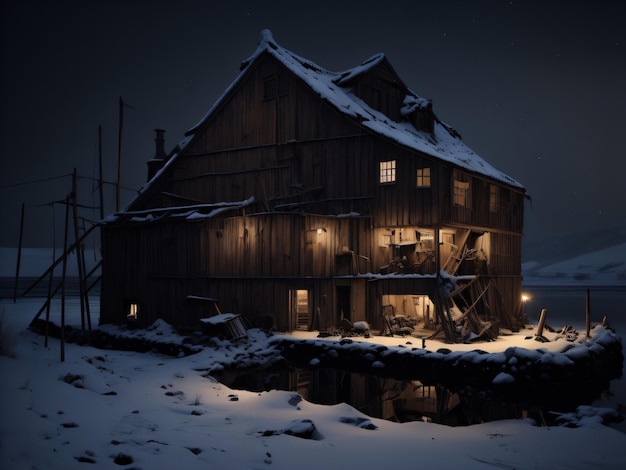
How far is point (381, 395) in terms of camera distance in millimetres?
19250

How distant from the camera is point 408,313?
107 feet

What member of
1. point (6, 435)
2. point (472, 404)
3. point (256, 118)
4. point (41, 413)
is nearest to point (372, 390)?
point (472, 404)

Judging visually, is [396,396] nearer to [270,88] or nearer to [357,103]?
[357,103]

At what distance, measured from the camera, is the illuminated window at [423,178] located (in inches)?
1106

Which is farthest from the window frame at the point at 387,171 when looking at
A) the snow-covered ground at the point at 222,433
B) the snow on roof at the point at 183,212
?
the snow-covered ground at the point at 222,433

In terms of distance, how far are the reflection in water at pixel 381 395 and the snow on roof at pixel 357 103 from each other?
506 inches

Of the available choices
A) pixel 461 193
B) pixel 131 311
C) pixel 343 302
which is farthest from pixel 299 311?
pixel 461 193

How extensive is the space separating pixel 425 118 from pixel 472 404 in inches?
904

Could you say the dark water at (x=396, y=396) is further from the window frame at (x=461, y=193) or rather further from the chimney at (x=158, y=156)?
the chimney at (x=158, y=156)

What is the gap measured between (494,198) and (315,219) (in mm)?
12457

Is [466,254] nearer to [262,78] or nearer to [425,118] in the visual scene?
[425,118]

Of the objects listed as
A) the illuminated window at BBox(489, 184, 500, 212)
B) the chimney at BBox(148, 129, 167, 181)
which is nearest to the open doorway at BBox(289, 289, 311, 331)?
the illuminated window at BBox(489, 184, 500, 212)

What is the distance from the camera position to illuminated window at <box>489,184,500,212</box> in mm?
32734

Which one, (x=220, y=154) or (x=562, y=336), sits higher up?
(x=220, y=154)
